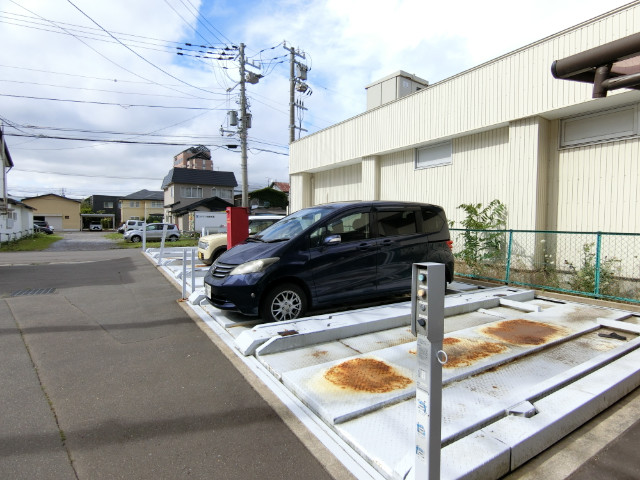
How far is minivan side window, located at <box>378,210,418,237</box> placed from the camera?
5832 millimetres

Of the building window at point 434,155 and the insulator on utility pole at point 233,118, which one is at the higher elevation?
the insulator on utility pole at point 233,118

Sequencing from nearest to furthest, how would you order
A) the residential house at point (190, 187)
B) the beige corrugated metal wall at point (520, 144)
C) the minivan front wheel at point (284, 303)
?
the minivan front wheel at point (284, 303), the beige corrugated metal wall at point (520, 144), the residential house at point (190, 187)

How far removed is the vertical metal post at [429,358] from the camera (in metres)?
1.83

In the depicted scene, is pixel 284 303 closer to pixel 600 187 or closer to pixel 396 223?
pixel 396 223

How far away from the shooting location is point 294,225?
19.1 feet

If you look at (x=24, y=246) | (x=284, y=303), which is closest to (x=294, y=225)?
(x=284, y=303)

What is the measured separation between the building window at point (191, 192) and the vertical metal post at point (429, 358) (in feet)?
152

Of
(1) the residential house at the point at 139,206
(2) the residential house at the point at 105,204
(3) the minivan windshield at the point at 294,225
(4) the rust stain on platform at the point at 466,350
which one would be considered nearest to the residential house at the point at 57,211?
(1) the residential house at the point at 139,206

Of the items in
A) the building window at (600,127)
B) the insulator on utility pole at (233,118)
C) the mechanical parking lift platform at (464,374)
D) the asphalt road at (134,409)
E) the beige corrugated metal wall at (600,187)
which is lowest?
the asphalt road at (134,409)

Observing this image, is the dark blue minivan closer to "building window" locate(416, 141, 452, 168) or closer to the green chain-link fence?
the green chain-link fence

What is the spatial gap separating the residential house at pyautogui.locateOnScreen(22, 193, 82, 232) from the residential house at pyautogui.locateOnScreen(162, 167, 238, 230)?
20.7 metres

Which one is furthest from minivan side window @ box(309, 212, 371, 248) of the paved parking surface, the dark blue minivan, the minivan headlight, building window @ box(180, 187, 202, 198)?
building window @ box(180, 187, 202, 198)

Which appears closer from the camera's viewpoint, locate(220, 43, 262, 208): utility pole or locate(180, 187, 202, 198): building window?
locate(220, 43, 262, 208): utility pole

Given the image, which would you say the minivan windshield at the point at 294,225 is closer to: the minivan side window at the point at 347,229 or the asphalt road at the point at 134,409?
the minivan side window at the point at 347,229
